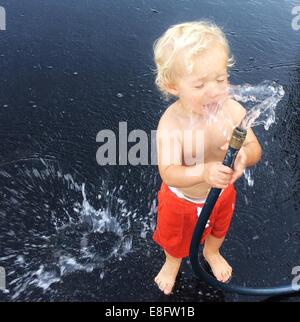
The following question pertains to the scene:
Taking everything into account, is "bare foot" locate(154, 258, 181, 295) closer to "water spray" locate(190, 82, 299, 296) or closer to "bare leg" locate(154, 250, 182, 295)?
"bare leg" locate(154, 250, 182, 295)

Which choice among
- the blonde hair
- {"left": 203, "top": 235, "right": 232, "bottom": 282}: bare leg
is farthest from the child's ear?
{"left": 203, "top": 235, "right": 232, "bottom": 282}: bare leg

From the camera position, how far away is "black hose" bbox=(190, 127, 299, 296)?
135cm

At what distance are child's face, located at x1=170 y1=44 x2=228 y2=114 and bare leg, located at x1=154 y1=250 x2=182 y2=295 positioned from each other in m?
0.79

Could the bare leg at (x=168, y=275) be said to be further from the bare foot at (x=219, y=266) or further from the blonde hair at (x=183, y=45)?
the blonde hair at (x=183, y=45)

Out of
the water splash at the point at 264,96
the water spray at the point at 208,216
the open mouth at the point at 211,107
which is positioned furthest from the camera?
the water splash at the point at 264,96

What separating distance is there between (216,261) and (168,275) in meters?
0.24

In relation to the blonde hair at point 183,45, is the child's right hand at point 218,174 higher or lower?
lower

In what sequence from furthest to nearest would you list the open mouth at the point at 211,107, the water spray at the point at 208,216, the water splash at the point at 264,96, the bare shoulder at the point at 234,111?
the water splash at the point at 264,96 < the bare shoulder at the point at 234,111 < the open mouth at the point at 211,107 < the water spray at the point at 208,216

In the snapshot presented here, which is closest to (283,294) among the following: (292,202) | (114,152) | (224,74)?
(292,202)

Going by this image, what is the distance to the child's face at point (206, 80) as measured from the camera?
1.44 meters

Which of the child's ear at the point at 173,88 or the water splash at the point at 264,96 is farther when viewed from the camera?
the water splash at the point at 264,96

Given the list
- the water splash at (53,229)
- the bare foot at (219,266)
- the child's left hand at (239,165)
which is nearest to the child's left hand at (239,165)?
the child's left hand at (239,165)

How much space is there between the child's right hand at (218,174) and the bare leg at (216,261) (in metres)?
0.64

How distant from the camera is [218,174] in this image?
1412mm
